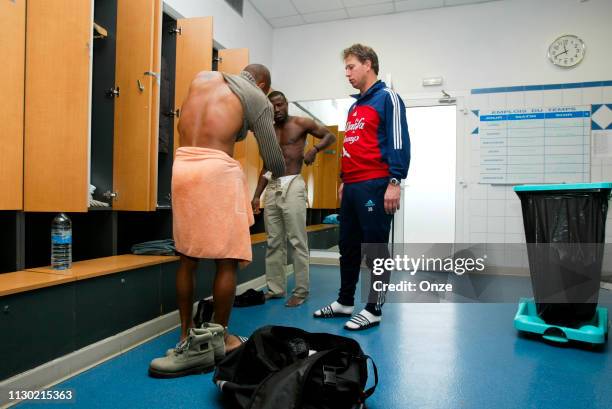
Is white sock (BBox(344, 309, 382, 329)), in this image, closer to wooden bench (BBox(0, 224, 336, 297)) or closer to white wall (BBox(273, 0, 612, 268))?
wooden bench (BBox(0, 224, 336, 297))

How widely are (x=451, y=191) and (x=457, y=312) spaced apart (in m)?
1.94

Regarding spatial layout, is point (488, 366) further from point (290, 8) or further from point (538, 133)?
point (290, 8)

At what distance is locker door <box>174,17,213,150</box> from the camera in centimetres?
260

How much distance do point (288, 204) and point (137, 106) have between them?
1.12m

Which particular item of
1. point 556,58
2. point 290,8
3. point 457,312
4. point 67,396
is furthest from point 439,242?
point 67,396

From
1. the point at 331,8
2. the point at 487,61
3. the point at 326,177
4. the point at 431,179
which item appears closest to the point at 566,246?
the point at 431,179

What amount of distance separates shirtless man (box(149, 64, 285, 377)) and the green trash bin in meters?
1.44

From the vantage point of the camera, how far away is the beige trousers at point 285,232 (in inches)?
109

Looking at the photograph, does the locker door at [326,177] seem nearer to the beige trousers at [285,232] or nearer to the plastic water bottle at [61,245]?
the beige trousers at [285,232]

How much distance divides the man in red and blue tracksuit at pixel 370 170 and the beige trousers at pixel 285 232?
1.68ft

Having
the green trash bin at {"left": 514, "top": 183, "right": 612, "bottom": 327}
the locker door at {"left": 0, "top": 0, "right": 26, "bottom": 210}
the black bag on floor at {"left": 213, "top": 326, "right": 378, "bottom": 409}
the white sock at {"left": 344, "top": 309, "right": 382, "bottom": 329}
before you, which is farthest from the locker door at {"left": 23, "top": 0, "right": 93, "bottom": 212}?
the green trash bin at {"left": 514, "top": 183, "right": 612, "bottom": 327}

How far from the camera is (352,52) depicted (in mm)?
2264

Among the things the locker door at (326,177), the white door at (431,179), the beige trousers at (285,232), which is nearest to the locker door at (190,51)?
the beige trousers at (285,232)

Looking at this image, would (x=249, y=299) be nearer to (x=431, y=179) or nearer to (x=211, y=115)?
(x=211, y=115)
